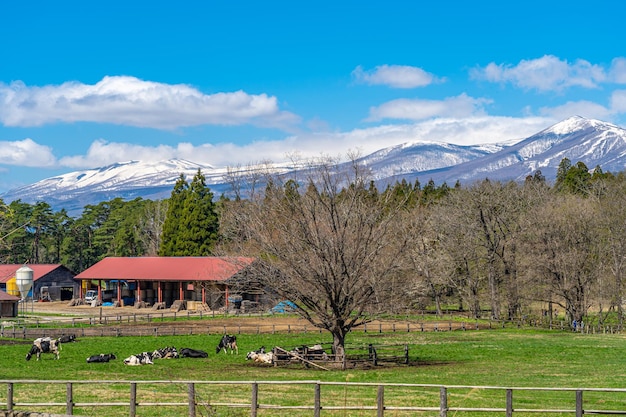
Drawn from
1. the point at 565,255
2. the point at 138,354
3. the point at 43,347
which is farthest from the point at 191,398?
the point at 565,255

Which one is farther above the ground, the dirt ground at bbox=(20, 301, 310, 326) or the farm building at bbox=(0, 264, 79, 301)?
the farm building at bbox=(0, 264, 79, 301)

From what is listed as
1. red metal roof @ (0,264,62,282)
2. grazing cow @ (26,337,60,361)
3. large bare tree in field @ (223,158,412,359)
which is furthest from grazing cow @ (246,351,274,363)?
red metal roof @ (0,264,62,282)

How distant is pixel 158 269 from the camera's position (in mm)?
92562

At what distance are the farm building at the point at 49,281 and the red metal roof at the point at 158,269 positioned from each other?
25.6 feet

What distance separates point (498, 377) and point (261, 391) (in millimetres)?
10345

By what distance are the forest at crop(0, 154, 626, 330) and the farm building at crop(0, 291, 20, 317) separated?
7.06 meters

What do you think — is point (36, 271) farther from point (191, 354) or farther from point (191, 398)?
point (191, 398)

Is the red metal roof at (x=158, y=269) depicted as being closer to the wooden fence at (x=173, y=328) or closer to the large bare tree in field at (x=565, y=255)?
the wooden fence at (x=173, y=328)

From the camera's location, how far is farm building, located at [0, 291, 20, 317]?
3009 inches

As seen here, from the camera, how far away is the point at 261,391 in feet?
94.3

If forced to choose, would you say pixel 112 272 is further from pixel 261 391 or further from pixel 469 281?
pixel 261 391

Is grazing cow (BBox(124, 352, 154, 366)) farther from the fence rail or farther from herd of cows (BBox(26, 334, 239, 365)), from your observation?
the fence rail

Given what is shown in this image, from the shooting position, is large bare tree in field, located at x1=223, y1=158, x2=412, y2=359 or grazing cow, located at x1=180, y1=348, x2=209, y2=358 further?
grazing cow, located at x1=180, y1=348, x2=209, y2=358

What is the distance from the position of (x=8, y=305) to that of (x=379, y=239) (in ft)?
166
